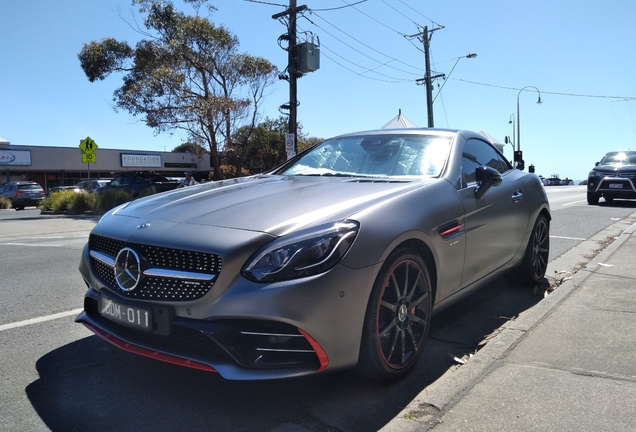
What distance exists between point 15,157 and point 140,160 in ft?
34.3

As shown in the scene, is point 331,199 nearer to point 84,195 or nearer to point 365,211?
point 365,211

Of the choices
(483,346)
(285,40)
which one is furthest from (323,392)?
(285,40)

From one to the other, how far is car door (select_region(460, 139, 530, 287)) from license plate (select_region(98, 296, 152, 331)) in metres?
2.13

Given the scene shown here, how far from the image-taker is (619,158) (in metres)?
17.5

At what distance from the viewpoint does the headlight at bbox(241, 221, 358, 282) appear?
253 cm

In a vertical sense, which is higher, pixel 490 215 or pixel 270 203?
pixel 270 203

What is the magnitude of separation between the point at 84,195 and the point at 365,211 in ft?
68.0

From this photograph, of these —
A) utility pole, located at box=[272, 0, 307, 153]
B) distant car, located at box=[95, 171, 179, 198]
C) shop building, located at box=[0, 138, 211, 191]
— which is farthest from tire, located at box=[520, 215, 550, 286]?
shop building, located at box=[0, 138, 211, 191]

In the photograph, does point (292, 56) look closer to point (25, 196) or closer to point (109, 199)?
point (109, 199)

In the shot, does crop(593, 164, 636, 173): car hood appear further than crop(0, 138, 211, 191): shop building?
No

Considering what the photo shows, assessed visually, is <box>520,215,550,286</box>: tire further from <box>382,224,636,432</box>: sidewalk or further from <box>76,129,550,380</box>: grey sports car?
<box>76,129,550,380</box>: grey sports car

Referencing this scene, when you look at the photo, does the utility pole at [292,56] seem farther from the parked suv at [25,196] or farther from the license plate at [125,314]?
the parked suv at [25,196]

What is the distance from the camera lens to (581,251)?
770 cm

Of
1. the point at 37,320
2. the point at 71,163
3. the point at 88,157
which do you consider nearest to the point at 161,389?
the point at 37,320
